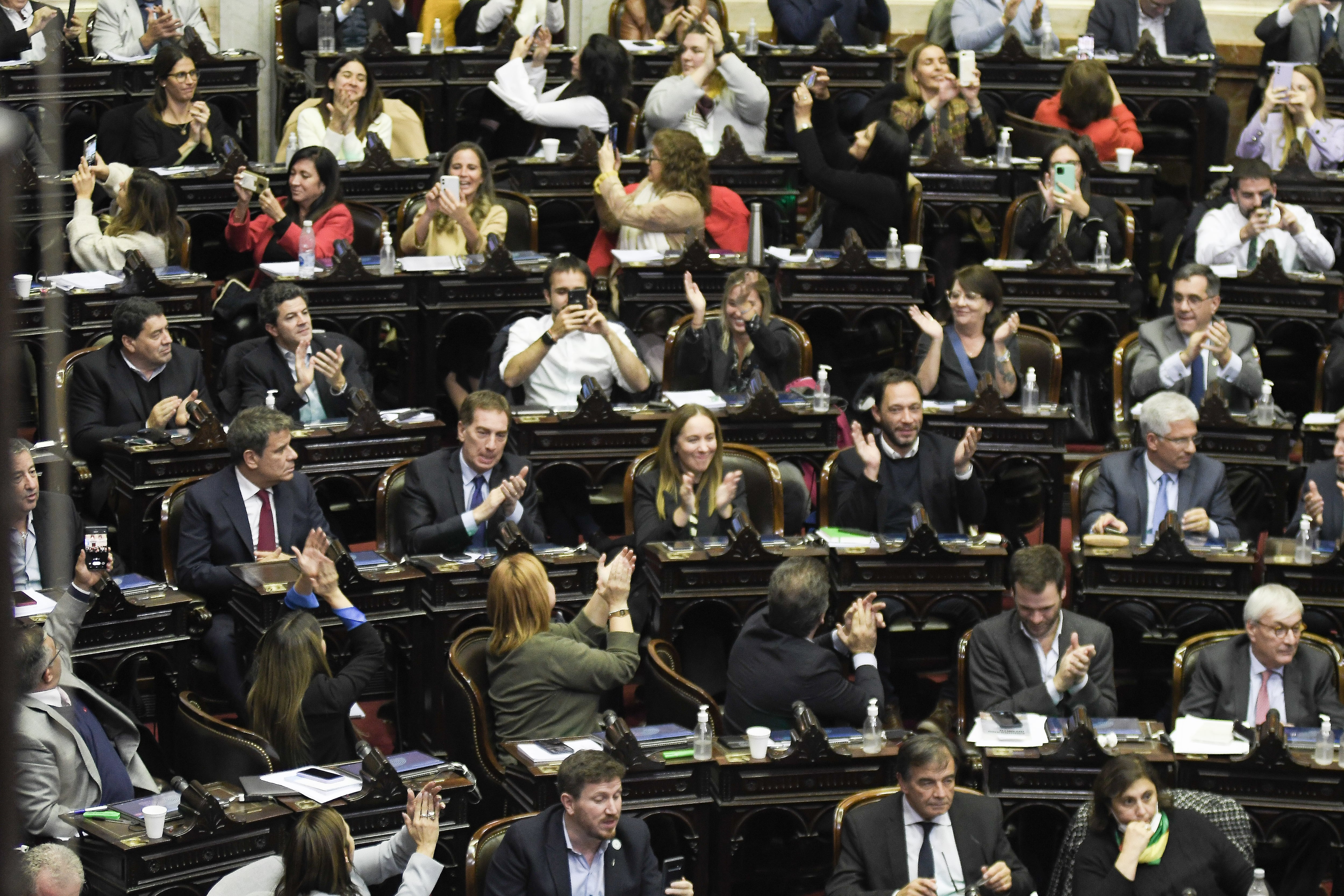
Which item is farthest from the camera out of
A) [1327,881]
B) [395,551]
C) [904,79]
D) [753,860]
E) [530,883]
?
[904,79]

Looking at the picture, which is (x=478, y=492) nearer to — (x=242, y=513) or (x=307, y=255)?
(x=242, y=513)

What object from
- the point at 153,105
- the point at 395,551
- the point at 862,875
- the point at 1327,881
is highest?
the point at 153,105

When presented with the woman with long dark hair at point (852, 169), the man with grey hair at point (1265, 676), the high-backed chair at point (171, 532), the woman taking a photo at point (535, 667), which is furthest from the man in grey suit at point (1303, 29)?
the high-backed chair at point (171, 532)

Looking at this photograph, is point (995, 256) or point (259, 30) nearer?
point (995, 256)

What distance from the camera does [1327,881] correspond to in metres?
5.34

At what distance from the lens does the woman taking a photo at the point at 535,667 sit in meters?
4.82

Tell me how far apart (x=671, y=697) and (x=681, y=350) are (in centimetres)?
205

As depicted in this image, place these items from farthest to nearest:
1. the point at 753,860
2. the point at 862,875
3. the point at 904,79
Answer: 1. the point at 904,79
2. the point at 753,860
3. the point at 862,875

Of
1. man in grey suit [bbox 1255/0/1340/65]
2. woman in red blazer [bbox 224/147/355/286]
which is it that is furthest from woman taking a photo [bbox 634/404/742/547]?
man in grey suit [bbox 1255/0/1340/65]

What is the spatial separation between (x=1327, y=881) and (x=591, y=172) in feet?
14.3

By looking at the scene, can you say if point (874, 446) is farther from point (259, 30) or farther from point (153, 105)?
point (259, 30)

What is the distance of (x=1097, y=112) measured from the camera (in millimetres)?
8469

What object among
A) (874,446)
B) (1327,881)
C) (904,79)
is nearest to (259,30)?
(904,79)

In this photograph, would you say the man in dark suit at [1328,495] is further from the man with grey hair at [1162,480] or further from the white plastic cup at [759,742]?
the white plastic cup at [759,742]
